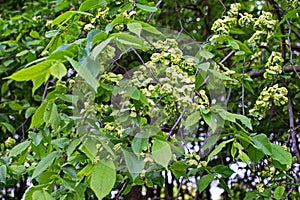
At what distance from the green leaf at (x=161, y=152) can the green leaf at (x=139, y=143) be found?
25 millimetres

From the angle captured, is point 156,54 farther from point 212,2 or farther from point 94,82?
point 212,2

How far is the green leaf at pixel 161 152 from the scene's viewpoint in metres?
0.86

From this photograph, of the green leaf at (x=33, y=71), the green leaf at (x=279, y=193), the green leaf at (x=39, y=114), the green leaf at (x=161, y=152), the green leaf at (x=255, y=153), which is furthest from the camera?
the green leaf at (x=279, y=193)

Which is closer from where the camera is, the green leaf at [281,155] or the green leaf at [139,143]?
the green leaf at [139,143]

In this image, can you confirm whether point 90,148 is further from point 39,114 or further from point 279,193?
point 279,193

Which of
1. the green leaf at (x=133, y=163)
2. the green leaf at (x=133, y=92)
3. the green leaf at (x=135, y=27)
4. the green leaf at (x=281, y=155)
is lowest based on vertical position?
the green leaf at (x=281, y=155)

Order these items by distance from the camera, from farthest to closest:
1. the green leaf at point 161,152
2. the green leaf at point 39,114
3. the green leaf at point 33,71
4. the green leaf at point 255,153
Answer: the green leaf at point 255,153 < the green leaf at point 39,114 < the green leaf at point 161,152 < the green leaf at point 33,71

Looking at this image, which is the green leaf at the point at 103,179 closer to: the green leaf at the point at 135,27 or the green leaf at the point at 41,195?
the green leaf at the point at 41,195

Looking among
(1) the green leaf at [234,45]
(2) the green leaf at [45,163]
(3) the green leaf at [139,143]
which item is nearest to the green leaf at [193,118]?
(3) the green leaf at [139,143]

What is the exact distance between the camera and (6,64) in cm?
203

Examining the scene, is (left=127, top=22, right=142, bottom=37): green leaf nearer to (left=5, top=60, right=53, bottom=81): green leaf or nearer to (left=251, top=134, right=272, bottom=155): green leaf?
(left=5, top=60, right=53, bottom=81): green leaf

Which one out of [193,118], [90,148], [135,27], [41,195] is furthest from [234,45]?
[41,195]

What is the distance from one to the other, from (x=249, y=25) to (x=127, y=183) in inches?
23.5

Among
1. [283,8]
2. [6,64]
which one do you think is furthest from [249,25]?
[6,64]
